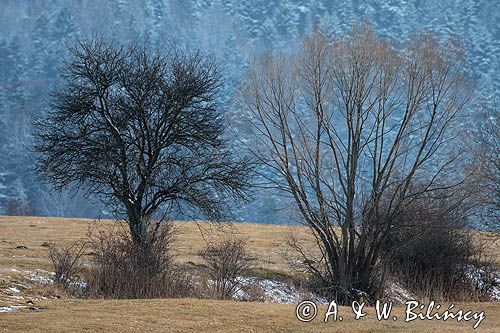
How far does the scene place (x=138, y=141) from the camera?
26.0m

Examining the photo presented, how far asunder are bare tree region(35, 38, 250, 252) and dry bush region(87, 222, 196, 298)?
2104 millimetres

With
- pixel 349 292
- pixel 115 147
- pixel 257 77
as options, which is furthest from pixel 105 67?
pixel 349 292

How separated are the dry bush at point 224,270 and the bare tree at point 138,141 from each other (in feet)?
5.79

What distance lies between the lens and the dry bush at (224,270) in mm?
22258

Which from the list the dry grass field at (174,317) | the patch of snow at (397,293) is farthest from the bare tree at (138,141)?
the patch of snow at (397,293)

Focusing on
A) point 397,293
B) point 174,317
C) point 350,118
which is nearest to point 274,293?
point 397,293

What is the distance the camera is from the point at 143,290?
68.4 feet

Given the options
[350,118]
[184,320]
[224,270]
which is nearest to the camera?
[184,320]

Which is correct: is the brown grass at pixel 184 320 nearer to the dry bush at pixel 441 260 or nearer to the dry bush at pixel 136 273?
the dry bush at pixel 136 273

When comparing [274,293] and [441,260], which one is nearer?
[274,293]

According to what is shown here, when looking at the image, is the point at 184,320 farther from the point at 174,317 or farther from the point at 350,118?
the point at 350,118

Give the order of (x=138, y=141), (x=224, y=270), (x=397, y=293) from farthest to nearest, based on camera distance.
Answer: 1. (x=397, y=293)
2. (x=138, y=141)
3. (x=224, y=270)

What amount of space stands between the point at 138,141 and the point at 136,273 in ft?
20.5

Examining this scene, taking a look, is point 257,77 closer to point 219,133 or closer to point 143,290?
point 219,133
